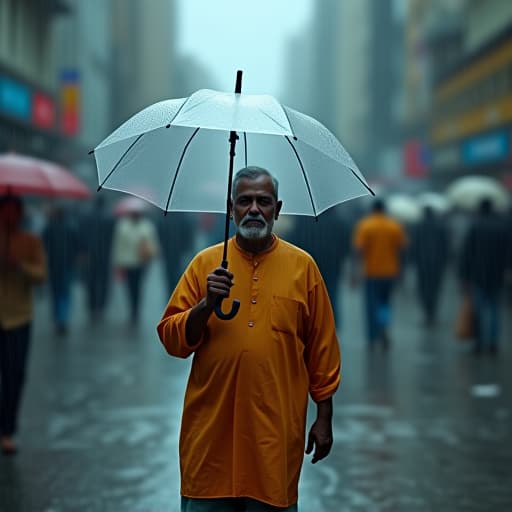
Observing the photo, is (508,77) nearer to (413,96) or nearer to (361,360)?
(361,360)

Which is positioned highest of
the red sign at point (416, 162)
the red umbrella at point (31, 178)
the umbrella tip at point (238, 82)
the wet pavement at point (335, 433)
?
the red sign at point (416, 162)

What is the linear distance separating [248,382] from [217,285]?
1.27ft

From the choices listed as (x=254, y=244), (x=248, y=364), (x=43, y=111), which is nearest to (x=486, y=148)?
(x=43, y=111)

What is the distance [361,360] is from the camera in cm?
1209

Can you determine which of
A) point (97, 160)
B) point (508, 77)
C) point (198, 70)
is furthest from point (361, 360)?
point (198, 70)

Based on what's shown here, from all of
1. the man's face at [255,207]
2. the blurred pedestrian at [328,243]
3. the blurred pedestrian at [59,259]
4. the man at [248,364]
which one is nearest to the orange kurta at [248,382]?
the man at [248,364]

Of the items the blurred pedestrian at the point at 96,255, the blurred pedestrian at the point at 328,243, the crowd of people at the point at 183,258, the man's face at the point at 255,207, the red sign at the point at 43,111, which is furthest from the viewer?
the red sign at the point at 43,111

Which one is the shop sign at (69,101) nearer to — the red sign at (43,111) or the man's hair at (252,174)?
the red sign at (43,111)

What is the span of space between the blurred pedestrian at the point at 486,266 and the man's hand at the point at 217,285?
9.34m

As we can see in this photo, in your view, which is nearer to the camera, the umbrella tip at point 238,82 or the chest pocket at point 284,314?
the chest pocket at point 284,314

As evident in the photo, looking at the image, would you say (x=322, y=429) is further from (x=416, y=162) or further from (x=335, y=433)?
(x=416, y=162)

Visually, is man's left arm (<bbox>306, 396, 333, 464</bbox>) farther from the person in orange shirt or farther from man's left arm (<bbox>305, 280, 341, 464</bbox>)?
the person in orange shirt

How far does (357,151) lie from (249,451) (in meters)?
100

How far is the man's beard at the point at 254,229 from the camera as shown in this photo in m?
3.84
